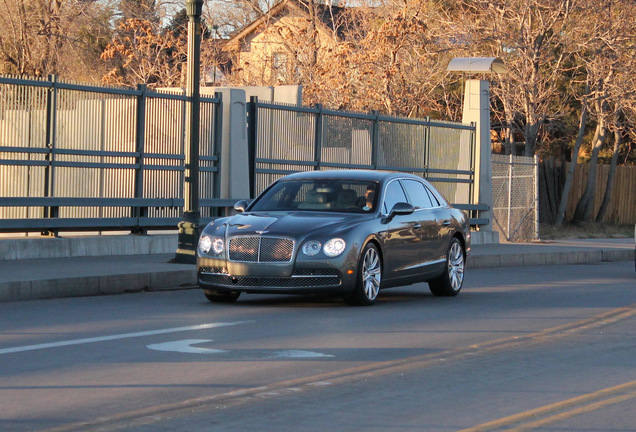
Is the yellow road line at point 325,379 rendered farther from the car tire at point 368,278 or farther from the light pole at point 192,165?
the light pole at point 192,165

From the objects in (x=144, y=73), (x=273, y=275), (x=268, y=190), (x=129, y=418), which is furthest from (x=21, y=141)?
(x=144, y=73)

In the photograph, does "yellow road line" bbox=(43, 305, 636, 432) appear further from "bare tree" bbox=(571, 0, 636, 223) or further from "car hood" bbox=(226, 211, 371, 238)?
"bare tree" bbox=(571, 0, 636, 223)

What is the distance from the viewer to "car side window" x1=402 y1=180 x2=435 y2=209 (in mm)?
14094

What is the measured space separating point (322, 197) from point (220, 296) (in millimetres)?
1764

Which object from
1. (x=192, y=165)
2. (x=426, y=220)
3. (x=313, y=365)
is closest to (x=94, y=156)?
(x=192, y=165)

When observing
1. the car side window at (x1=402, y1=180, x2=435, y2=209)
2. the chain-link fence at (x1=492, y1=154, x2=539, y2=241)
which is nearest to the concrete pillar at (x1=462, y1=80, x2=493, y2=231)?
the chain-link fence at (x1=492, y1=154, x2=539, y2=241)

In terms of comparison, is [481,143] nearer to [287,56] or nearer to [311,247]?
[287,56]

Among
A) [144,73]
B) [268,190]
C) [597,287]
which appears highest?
[144,73]

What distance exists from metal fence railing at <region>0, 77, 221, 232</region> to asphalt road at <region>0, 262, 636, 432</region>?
419 centimetres

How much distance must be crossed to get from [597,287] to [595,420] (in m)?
10.4

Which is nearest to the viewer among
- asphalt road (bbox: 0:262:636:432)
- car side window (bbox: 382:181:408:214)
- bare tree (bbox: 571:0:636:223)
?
asphalt road (bbox: 0:262:636:432)

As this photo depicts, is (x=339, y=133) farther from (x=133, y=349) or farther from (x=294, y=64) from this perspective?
(x=294, y=64)

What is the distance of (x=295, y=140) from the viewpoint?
2116 centimetres

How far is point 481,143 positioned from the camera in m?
26.8
